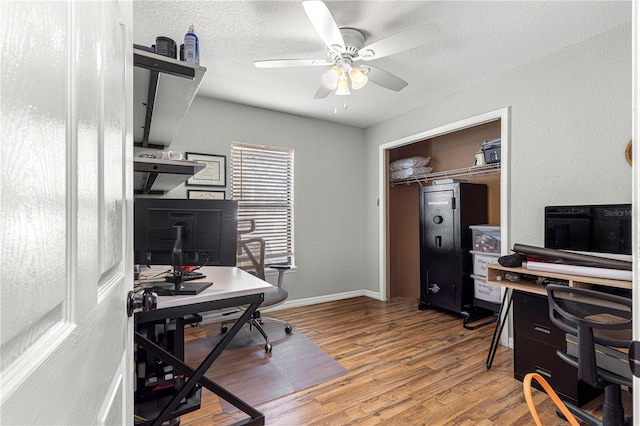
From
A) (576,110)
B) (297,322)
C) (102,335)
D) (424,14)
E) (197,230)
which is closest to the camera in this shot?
(102,335)

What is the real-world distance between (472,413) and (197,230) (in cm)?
199

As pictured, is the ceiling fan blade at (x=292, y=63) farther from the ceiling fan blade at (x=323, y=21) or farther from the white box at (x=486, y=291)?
the white box at (x=486, y=291)

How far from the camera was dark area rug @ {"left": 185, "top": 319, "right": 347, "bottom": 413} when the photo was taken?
216 centimetres

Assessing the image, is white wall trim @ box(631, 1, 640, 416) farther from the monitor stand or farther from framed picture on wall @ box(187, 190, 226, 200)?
framed picture on wall @ box(187, 190, 226, 200)

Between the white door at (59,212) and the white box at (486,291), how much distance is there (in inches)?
142

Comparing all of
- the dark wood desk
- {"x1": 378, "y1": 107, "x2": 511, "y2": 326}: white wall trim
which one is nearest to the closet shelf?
{"x1": 378, "y1": 107, "x2": 511, "y2": 326}: white wall trim

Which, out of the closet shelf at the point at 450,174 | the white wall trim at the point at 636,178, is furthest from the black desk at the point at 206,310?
the closet shelf at the point at 450,174

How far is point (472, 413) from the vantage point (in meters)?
1.87

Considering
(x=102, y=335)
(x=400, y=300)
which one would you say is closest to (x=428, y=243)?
(x=400, y=300)

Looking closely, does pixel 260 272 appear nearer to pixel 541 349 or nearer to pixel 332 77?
pixel 332 77

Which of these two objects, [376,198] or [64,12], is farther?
[376,198]

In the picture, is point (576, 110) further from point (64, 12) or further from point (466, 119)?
point (64, 12)

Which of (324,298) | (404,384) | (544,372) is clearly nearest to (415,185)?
(324,298)

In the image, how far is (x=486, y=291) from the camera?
346 centimetres
